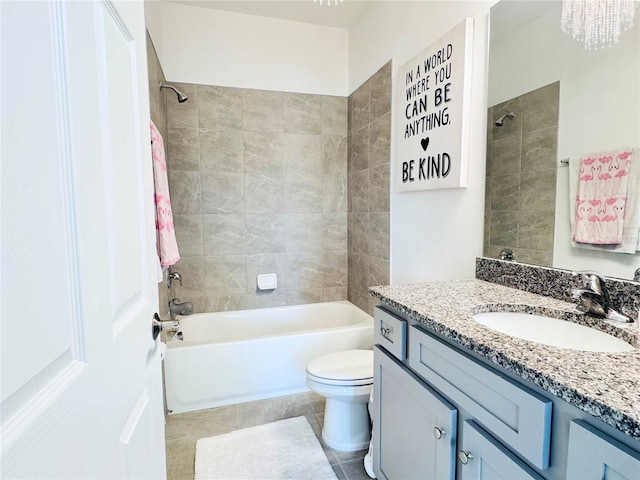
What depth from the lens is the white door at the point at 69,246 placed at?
1.13ft

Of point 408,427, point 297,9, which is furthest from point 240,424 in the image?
point 297,9

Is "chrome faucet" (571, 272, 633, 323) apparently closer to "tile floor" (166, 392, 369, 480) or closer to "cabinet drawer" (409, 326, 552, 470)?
"cabinet drawer" (409, 326, 552, 470)

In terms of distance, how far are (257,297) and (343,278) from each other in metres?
0.81

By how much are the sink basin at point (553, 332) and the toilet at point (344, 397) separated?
0.80m

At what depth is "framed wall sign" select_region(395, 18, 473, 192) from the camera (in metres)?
1.62

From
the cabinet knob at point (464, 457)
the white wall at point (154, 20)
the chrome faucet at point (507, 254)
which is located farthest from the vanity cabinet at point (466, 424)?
the white wall at point (154, 20)

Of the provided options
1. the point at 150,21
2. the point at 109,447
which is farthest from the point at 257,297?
the point at 109,447

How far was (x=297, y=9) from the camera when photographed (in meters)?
2.60

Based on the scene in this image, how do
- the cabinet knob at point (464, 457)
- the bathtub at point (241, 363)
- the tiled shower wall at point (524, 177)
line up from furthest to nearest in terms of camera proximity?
1. the bathtub at point (241, 363)
2. the tiled shower wall at point (524, 177)
3. the cabinet knob at point (464, 457)

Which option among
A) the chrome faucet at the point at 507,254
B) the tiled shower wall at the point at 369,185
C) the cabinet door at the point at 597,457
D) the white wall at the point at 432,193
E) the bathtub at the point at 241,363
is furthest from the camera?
the tiled shower wall at the point at 369,185

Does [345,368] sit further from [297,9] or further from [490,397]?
[297,9]

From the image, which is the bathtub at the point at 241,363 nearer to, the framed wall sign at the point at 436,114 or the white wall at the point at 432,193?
the white wall at the point at 432,193

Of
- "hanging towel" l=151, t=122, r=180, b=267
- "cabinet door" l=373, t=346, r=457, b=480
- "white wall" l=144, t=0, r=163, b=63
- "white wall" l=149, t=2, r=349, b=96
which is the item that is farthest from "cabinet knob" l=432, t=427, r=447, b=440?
"white wall" l=149, t=2, r=349, b=96

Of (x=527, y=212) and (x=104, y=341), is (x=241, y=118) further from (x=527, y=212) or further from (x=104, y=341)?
(x=104, y=341)
